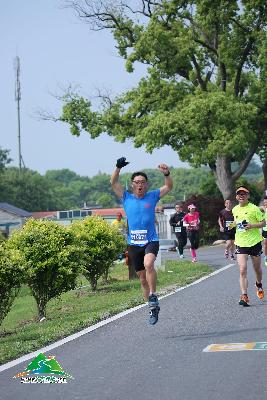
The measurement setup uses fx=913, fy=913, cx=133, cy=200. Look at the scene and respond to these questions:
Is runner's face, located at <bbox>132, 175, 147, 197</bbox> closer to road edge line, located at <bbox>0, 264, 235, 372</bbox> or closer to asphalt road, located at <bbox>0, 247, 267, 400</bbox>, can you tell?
asphalt road, located at <bbox>0, 247, 267, 400</bbox>

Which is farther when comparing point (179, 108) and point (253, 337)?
point (179, 108)

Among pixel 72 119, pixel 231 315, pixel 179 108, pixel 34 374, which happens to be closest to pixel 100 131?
pixel 72 119

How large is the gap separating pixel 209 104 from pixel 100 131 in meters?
8.09

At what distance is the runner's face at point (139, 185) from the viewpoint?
1144 cm

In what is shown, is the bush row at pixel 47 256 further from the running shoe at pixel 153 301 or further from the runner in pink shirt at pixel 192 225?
the runner in pink shirt at pixel 192 225

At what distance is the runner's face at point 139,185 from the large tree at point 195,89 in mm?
28842

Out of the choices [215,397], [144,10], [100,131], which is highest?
[144,10]

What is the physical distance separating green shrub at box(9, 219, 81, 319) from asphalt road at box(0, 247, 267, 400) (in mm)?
2340

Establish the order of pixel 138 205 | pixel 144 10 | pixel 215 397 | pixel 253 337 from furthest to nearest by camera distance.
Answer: pixel 144 10, pixel 138 205, pixel 253 337, pixel 215 397

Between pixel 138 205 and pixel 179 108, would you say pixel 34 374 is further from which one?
pixel 179 108

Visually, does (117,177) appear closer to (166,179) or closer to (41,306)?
(166,179)

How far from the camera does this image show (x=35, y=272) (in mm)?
15094

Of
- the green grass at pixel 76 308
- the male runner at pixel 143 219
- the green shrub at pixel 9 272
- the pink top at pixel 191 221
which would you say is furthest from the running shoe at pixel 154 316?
the pink top at pixel 191 221

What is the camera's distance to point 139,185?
11.4 metres
